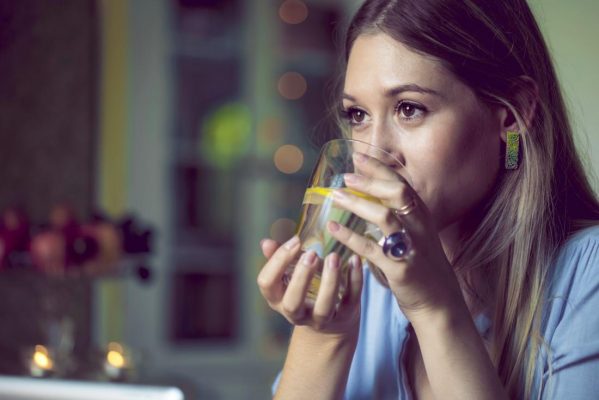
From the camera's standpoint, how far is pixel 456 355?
854mm

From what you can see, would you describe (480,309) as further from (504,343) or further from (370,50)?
(370,50)

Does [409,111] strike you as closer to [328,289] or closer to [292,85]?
[328,289]

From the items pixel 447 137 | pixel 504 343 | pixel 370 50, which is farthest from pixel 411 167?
pixel 504 343

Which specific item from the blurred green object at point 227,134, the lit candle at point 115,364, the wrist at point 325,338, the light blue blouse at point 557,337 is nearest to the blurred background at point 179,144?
the blurred green object at point 227,134

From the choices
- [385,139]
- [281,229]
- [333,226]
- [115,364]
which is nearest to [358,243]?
[333,226]

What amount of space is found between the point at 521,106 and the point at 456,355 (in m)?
0.43

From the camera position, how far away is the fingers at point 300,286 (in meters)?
0.82

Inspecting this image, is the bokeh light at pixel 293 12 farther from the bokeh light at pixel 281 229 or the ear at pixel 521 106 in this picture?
the ear at pixel 521 106

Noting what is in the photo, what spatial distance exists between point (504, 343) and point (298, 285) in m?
0.36

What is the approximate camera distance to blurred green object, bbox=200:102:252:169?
324cm

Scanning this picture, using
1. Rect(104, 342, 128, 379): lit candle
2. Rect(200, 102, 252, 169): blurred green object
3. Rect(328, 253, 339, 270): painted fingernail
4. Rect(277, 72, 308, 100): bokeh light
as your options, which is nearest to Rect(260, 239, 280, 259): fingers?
Rect(328, 253, 339, 270): painted fingernail

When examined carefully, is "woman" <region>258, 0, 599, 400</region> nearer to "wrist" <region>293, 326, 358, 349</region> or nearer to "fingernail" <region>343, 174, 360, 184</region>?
"wrist" <region>293, 326, 358, 349</region>

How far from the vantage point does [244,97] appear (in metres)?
3.29

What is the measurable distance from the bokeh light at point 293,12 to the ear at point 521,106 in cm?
239
